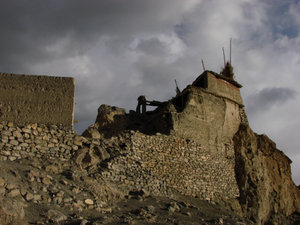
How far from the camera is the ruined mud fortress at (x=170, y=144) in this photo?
11.5 meters

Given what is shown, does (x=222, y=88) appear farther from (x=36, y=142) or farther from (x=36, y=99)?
(x=36, y=142)

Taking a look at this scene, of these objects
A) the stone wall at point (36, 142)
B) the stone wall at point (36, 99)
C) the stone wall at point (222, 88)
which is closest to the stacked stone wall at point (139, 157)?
the stone wall at point (36, 142)

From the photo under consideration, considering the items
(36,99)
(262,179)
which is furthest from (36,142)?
(262,179)

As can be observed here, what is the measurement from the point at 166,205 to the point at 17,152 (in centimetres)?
521

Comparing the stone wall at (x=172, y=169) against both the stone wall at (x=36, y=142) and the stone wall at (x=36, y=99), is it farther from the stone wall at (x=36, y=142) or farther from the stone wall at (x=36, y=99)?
the stone wall at (x=36, y=99)

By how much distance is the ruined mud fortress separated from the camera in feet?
37.8

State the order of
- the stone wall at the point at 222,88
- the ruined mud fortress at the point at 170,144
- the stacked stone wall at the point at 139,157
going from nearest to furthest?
the stacked stone wall at the point at 139,157, the ruined mud fortress at the point at 170,144, the stone wall at the point at 222,88

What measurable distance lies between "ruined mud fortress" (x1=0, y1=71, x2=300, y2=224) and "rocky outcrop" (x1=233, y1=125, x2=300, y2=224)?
52 mm

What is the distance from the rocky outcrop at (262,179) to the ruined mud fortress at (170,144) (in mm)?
52

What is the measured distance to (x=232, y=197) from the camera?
16.2 meters

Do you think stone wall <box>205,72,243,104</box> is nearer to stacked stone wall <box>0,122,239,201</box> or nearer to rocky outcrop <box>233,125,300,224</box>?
rocky outcrop <box>233,125,300,224</box>

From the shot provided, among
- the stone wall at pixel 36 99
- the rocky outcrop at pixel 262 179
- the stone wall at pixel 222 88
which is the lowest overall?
the rocky outcrop at pixel 262 179

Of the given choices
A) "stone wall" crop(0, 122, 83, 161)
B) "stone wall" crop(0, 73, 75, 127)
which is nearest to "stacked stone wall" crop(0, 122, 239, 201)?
"stone wall" crop(0, 122, 83, 161)

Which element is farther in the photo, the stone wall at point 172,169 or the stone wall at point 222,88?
the stone wall at point 222,88
